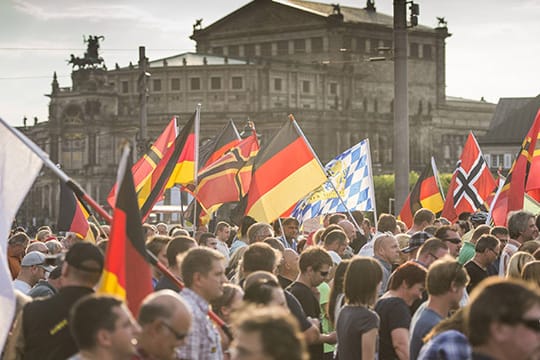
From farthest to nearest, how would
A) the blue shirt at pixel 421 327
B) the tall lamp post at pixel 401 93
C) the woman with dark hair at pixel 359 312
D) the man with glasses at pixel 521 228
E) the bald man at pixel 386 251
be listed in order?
the tall lamp post at pixel 401 93 < the man with glasses at pixel 521 228 < the bald man at pixel 386 251 < the woman with dark hair at pixel 359 312 < the blue shirt at pixel 421 327

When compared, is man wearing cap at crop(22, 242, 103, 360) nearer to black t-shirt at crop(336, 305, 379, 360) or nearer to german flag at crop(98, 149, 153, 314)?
german flag at crop(98, 149, 153, 314)

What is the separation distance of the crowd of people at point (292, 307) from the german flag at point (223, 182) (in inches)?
209

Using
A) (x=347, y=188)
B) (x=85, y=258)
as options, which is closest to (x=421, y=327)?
(x=85, y=258)

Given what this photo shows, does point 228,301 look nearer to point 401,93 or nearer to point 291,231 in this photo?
point 291,231

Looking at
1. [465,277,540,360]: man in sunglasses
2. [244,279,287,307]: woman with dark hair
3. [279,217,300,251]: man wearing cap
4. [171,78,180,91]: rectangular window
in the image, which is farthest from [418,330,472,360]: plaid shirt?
[171,78,180,91]: rectangular window

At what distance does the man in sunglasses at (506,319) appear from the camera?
4820 mm

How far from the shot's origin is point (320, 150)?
103m

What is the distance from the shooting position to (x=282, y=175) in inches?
547

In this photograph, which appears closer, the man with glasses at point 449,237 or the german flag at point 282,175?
the man with glasses at point 449,237

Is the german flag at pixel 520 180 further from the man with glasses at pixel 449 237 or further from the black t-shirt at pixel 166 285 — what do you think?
the black t-shirt at pixel 166 285

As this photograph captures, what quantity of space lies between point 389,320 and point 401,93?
1325 cm

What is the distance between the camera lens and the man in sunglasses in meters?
4.82

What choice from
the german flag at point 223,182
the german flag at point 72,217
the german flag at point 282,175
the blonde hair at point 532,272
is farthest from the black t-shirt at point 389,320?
the german flag at point 223,182

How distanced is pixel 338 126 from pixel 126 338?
9938 centimetres
